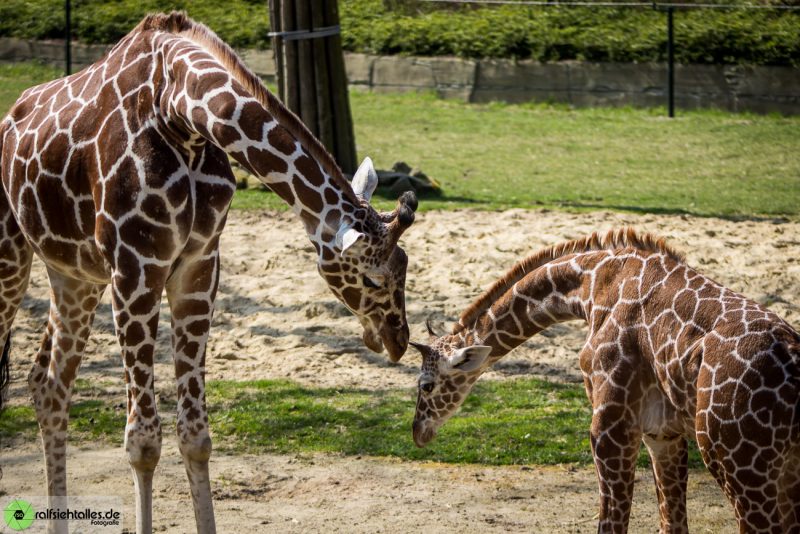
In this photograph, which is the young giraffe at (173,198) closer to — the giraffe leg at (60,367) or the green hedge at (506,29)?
the giraffe leg at (60,367)

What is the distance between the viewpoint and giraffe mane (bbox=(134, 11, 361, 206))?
5.20m

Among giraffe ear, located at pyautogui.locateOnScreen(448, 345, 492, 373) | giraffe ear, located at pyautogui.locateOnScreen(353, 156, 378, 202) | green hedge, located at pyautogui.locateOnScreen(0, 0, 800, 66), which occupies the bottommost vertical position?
giraffe ear, located at pyautogui.locateOnScreen(448, 345, 492, 373)

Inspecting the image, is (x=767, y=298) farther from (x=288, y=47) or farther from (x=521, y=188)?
(x=288, y=47)

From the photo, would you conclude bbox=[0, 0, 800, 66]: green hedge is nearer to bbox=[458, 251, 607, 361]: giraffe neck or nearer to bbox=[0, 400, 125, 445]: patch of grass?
bbox=[0, 400, 125, 445]: patch of grass

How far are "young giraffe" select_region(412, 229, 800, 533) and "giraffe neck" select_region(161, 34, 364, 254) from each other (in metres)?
1.51

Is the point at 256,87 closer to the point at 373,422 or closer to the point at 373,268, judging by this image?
the point at 373,268

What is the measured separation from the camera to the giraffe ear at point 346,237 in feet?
16.2

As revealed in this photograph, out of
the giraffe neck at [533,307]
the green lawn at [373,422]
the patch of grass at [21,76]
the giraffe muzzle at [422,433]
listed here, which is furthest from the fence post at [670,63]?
the giraffe muzzle at [422,433]

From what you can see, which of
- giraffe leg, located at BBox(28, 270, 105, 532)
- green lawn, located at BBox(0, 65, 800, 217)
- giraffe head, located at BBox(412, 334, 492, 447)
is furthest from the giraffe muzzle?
green lawn, located at BBox(0, 65, 800, 217)

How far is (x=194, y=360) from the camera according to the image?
5.72m

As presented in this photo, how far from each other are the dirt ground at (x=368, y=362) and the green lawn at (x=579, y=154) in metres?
1.03

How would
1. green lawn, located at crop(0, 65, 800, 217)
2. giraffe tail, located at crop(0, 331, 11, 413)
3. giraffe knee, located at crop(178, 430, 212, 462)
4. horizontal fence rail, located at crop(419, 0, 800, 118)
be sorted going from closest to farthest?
giraffe knee, located at crop(178, 430, 212, 462) < giraffe tail, located at crop(0, 331, 11, 413) < green lawn, located at crop(0, 65, 800, 217) < horizontal fence rail, located at crop(419, 0, 800, 118)

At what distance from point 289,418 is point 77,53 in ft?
42.8

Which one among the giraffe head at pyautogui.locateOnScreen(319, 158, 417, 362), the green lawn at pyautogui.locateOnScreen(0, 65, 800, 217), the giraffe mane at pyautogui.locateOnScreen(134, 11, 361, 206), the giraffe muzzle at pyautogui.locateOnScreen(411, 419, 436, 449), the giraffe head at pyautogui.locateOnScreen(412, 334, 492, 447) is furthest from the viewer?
the green lawn at pyautogui.locateOnScreen(0, 65, 800, 217)
